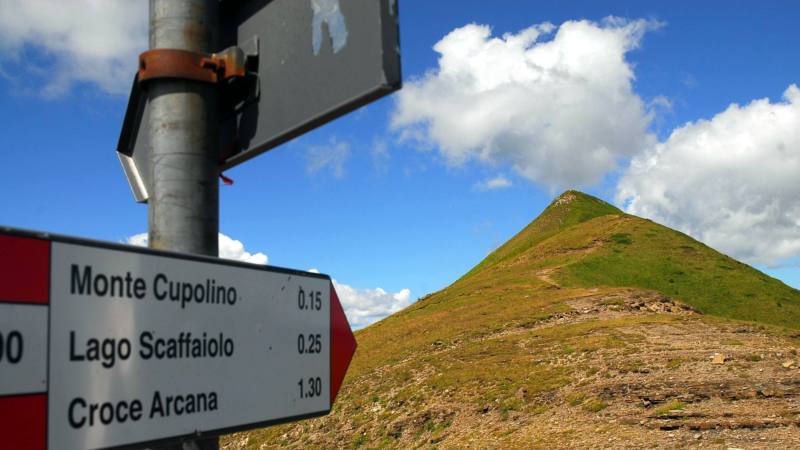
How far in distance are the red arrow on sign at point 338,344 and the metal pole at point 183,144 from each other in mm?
699

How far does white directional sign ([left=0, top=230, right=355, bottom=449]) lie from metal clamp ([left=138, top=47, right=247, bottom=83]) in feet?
2.57

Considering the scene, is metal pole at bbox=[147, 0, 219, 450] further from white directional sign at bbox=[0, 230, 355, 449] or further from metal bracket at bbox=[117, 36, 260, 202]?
white directional sign at bbox=[0, 230, 355, 449]

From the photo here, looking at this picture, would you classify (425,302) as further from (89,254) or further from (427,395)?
(89,254)

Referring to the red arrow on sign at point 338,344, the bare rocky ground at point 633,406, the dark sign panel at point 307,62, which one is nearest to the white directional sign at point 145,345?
the red arrow on sign at point 338,344

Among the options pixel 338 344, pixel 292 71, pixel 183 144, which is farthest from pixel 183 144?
pixel 338 344

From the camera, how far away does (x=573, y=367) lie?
27.4 meters

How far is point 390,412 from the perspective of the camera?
28.3 m

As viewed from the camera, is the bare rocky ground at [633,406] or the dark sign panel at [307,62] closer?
the dark sign panel at [307,62]

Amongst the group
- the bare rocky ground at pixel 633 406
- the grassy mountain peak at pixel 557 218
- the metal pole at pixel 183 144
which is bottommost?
the bare rocky ground at pixel 633 406

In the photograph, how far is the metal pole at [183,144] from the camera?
→ 2826 mm

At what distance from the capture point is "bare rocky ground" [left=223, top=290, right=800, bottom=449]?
19.0 metres

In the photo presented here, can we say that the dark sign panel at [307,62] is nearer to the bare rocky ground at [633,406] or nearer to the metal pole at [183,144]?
the metal pole at [183,144]

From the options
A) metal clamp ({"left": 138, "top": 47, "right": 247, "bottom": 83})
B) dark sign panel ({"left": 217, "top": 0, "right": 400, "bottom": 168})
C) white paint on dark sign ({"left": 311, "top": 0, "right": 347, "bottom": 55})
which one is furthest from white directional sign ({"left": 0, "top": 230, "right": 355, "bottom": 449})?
white paint on dark sign ({"left": 311, "top": 0, "right": 347, "bottom": 55})

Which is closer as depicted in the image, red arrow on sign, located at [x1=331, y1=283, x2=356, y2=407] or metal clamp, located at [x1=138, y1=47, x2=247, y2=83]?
metal clamp, located at [x1=138, y1=47, x2=247, y2=83]
